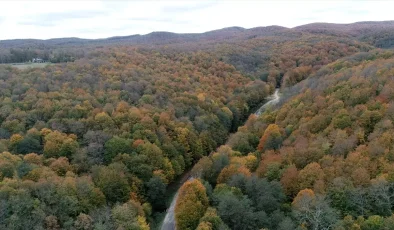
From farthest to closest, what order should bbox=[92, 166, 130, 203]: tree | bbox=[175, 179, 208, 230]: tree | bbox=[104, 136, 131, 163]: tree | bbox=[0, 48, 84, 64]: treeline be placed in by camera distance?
bbox=[0, 48, 84, 64]: treeline → bbox=[104, 136, 131, 163]: tree → bbox=[92, 166, 130, 203]: tree → bbox=[175, 179, 208, 230]: tree

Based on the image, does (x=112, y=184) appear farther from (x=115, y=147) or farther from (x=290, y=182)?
(x=290, y=182)

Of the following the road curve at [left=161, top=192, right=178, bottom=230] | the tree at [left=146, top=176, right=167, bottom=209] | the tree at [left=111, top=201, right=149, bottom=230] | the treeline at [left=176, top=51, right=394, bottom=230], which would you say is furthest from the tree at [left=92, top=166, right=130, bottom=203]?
the treeline at [left=176, top=51, right=394, bottom=230]

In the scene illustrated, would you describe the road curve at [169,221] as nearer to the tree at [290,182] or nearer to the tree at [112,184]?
the tree at [112,184]

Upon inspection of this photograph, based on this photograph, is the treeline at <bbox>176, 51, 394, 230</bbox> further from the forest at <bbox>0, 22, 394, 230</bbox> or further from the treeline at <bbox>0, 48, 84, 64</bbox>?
the treeline at <bbox>0, 48, 84, 64</bbox>

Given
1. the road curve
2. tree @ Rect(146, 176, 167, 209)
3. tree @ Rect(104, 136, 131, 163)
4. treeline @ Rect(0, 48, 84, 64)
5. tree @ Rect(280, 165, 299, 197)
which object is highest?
treeline @ Rect(0, 48, 84, 64)

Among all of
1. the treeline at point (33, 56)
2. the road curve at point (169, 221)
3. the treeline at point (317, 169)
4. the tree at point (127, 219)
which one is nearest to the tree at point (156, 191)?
the road curve at point (169, 221)

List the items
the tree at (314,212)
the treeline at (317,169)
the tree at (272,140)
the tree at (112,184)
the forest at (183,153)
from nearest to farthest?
1. the tree at (314,212)
2. the treeline at (317,169)
3. the forest at (183,153)
4. the tree at (112,184)
5. the tree at (272,140)

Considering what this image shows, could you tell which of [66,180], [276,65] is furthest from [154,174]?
[276,65]
